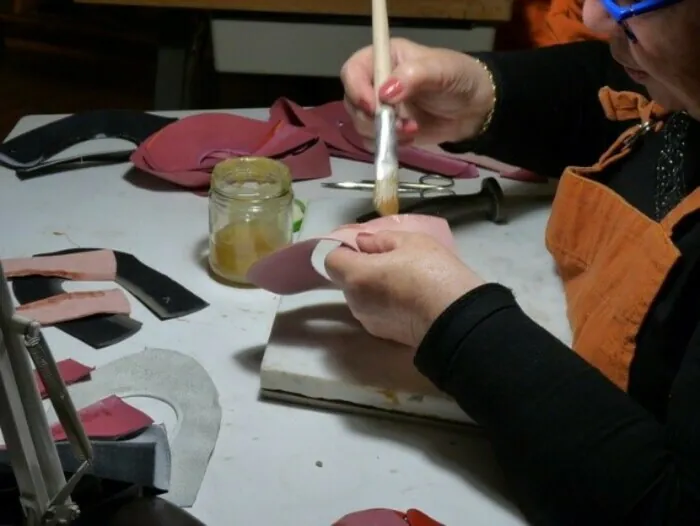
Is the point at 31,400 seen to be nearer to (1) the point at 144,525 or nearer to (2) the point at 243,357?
(1) the point at 144,525

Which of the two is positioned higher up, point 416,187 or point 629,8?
point 629,8

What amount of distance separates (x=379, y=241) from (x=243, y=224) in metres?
0.16

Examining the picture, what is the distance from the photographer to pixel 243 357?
25.9 inches

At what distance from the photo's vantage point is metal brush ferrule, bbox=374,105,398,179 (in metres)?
0.73

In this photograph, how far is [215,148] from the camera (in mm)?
937

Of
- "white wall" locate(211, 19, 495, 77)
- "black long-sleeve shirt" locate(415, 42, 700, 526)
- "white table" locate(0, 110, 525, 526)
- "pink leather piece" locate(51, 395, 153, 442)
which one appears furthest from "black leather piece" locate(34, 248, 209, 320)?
"white wall" locate(211, 19, 495, 77)

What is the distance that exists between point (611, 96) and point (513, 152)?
125mm

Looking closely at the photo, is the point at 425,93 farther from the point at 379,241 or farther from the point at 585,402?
the point at 585,402

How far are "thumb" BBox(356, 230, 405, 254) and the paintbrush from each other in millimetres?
82

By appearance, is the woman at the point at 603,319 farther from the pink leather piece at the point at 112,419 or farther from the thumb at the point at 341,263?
the pink leather piece at the point at 112,419

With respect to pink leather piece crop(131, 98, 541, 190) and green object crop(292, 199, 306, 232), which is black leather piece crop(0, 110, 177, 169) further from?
green object crop(292, 199, 306, 232)

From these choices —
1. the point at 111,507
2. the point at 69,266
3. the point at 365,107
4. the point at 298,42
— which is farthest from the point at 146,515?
the point at 298,42

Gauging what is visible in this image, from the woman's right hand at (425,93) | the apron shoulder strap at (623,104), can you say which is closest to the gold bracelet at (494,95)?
the woman's right hand at (425,93)

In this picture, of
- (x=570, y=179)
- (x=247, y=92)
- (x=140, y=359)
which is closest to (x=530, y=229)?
(x=570, y=179)
